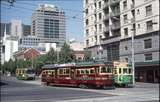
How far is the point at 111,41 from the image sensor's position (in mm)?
69375

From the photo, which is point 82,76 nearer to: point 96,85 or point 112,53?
point 96,85

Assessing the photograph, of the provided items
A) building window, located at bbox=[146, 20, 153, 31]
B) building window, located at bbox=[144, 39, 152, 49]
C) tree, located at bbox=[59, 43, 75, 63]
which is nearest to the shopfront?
building window, located at bbox=[144, 39, 152, 49]

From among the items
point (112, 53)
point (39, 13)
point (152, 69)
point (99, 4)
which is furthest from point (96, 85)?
point (99, 4)

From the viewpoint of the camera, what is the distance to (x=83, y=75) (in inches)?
1550

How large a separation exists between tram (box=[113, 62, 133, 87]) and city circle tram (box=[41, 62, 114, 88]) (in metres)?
2.34

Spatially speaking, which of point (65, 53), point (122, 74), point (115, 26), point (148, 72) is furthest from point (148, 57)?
point (65, 53)

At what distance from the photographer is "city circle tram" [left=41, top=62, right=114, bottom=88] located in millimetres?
37406

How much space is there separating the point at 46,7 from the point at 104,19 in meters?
36.1

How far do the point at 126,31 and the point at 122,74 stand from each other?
23.3m

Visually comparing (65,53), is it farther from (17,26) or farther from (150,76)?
(150,76)

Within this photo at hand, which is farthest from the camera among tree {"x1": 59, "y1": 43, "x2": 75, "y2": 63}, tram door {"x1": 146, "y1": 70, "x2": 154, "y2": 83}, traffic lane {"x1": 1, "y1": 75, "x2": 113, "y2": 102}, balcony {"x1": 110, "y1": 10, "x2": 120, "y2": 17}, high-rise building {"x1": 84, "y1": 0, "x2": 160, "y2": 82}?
tree {"x1": 59, "y1": 43, "x2": 75, "y2": 63}

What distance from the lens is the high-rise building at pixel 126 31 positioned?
2178 inches

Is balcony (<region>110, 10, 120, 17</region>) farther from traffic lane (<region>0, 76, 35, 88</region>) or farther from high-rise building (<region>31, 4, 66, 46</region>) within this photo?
high-rise building (<region>31, 4, 66, 46</region>)

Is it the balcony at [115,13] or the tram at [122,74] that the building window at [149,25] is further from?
the tram at [122,74]
